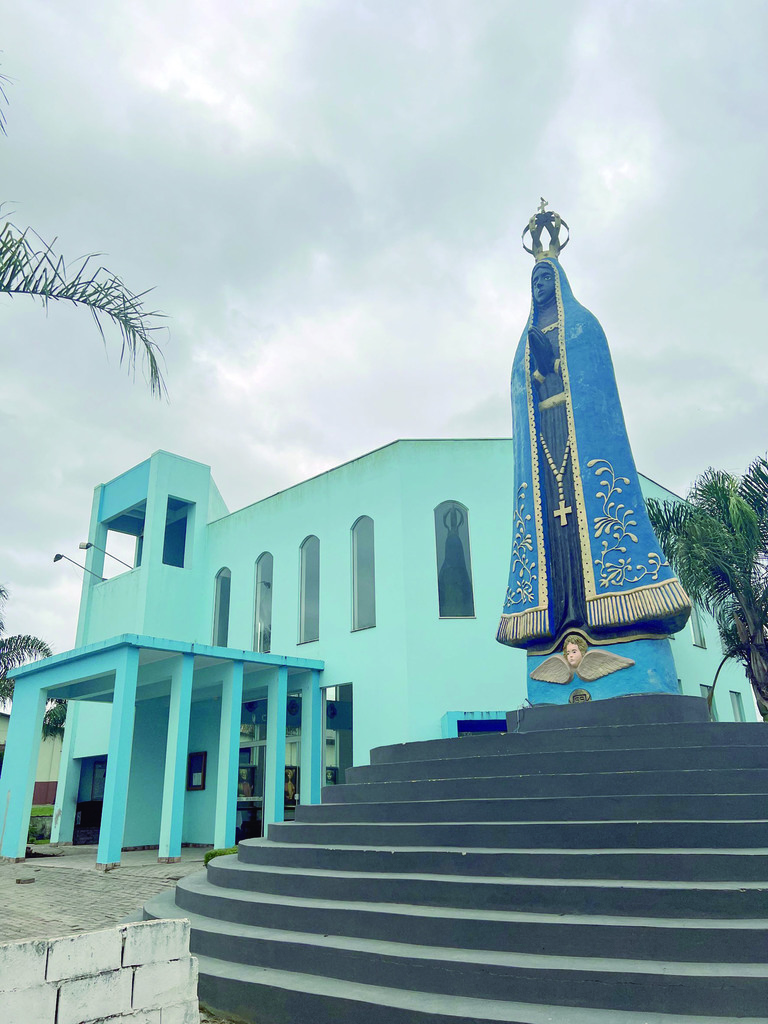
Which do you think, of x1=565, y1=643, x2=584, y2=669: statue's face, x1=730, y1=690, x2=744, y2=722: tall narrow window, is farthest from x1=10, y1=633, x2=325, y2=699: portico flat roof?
x1=730, y1=690, x2=744, y2=722: tall narrow window

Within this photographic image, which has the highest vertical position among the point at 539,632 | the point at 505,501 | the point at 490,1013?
the point at 505,501

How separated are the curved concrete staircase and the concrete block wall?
4.51 feet

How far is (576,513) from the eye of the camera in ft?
27.3

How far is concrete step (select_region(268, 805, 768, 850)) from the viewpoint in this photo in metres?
4.55

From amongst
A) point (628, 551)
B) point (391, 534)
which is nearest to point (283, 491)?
point (391, 534)

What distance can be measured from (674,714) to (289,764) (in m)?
10.9

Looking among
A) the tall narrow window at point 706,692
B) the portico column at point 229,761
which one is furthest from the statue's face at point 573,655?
the tall narrow window at point 706,692

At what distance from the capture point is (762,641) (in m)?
12.2

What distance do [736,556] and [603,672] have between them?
18.9ft

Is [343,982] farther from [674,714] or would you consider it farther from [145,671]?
[145,671]

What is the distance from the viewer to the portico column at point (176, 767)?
12.9 m

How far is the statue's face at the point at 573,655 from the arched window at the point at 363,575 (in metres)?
7.61

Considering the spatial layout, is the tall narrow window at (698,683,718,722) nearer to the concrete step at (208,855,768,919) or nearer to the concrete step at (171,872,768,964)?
the concrete step at (208,855,768,919)

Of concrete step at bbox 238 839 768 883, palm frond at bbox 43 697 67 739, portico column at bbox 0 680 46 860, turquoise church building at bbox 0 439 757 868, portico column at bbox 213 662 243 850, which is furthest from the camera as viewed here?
palm frond at bbox 43 697 67 739
